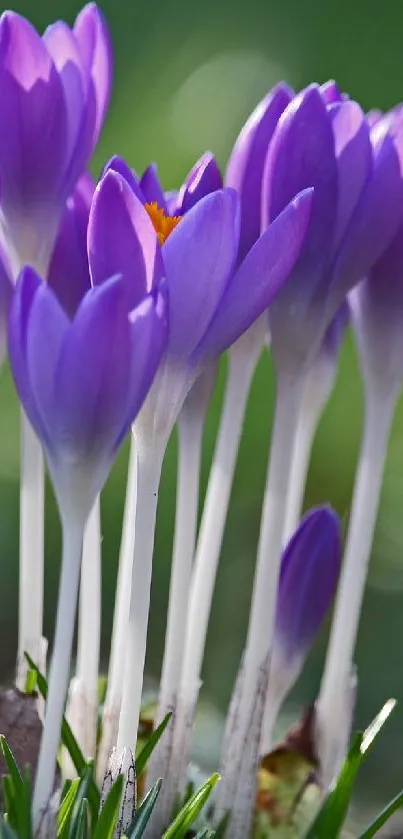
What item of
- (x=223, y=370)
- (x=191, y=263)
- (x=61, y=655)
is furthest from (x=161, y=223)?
(x=223, y=370)

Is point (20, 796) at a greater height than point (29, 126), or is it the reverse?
point (29, 126)

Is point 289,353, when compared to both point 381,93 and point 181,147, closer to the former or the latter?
point 181,147

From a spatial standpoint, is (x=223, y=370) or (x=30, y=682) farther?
(x=223, y=370)

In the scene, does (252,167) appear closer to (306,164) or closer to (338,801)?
Result: (306,164)

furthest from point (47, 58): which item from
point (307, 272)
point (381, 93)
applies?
point (381, 93)

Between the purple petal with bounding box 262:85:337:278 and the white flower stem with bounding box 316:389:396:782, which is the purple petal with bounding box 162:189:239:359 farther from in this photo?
the white flower stem with bounding box 316:389:396:782
